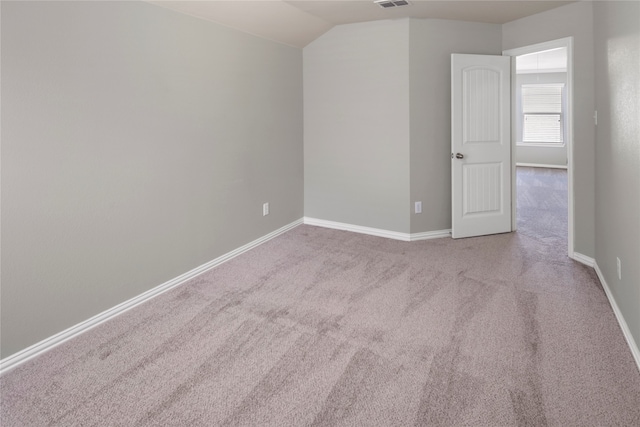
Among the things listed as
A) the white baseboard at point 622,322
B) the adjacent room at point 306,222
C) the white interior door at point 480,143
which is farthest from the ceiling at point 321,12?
the white baseboard at point 622,322

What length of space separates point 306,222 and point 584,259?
116 inches

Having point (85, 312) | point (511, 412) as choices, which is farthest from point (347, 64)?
point (511, 412)

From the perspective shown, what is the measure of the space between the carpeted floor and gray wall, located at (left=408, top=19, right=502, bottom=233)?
3.66 ft

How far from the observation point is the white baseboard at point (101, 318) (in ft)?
7.44

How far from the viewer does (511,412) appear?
1817 millimetres

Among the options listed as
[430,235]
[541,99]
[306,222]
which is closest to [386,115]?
[430,235]

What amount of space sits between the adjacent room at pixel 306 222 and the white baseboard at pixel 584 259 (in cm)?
6

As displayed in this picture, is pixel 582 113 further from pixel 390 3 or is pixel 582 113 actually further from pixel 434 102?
pixel 390 3

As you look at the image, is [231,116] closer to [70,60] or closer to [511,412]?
[70,60]

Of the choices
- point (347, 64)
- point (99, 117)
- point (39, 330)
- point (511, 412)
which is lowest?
point (511, 412)

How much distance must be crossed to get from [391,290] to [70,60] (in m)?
2.56

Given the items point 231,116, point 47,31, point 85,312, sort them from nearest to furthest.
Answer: point 47,31 < point 85,312 < point 231,116

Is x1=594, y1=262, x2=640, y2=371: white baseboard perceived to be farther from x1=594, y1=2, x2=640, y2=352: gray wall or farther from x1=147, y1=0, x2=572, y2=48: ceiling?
x1=147, y1=0, x2=572, y2=48: ceiling

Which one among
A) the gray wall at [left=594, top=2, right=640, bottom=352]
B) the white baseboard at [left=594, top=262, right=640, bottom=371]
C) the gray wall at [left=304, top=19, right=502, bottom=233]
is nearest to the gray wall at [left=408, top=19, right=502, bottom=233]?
the gray wall at [left=304, top=19, right=502, bottom=233]
